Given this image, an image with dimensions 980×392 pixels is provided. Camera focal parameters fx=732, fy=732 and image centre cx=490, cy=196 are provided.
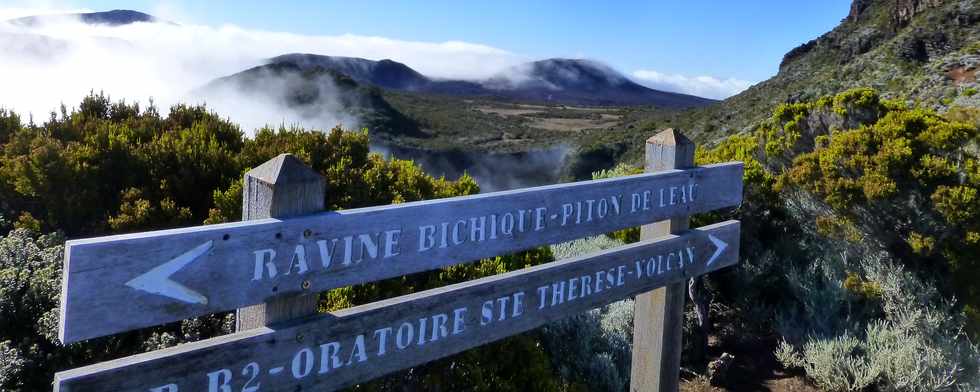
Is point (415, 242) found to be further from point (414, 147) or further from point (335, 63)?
point (335, 63)

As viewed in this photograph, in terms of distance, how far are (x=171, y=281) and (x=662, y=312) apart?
214 cm

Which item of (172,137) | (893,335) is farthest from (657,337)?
(172,137)

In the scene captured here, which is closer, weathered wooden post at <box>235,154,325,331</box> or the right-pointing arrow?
weathered wooden post at <box>235,154,325,331</box>

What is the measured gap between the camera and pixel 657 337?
10.6ft

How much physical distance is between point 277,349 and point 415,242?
48cm

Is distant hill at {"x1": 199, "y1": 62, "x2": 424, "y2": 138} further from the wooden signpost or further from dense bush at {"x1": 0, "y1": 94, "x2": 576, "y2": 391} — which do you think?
the wooden signpost

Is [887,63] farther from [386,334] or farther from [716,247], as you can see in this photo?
[386,334]

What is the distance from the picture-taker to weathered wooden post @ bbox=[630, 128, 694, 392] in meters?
3.13

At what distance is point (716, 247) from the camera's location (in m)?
3.27

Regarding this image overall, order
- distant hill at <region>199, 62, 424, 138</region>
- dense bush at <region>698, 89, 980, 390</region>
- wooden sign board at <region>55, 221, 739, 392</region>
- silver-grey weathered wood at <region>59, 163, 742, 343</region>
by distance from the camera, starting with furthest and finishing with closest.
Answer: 1. distant hill at <region>199, 62, 424, 138</region>
2. dense bush at <region>698, 89, 980, 390</region>
3. wooden sign board at <region>55, 221, 739, 392</region>
4. silver-grey weathered wood at <region>59, 163, 742, 343</region>

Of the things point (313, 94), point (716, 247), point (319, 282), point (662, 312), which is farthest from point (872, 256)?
point (313, 94)

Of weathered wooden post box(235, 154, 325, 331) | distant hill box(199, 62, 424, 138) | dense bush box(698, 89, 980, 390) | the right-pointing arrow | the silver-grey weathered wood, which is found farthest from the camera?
distant hill box(199, 62, 424, 138)

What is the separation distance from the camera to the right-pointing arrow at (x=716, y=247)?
10.6ft

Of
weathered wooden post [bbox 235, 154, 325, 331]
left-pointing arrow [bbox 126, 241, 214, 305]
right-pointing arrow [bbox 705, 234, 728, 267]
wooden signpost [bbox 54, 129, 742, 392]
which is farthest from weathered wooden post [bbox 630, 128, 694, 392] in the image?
left-pointing arrow [bbox 126, 241, 214, 305]
